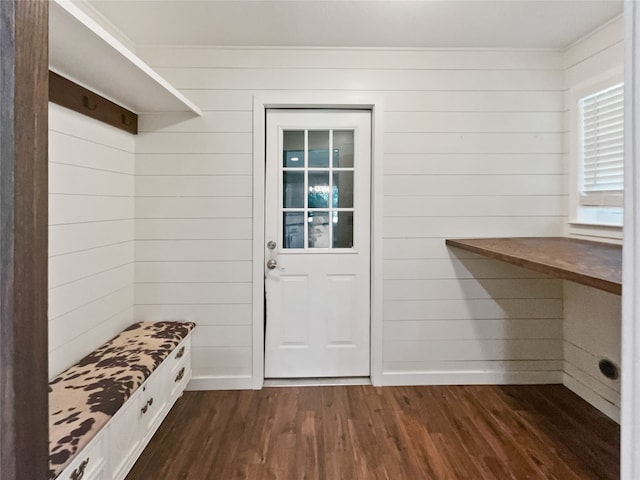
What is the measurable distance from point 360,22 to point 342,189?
1058 millimetres

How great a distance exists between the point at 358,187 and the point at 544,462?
190cm

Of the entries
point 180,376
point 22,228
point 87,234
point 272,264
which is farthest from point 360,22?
point 180,376

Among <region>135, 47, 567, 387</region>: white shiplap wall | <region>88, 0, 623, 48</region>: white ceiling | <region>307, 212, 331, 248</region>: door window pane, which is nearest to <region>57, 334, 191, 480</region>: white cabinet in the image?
<region>135, 47, 567, 387</region>: white shiplap wall

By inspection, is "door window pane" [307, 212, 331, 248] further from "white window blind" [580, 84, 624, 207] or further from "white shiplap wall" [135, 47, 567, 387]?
"white window blind" [580, 84, 624, 207]

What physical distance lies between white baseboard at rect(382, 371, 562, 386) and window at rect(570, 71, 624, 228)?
111 centimetres

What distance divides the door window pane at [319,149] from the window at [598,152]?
1.70 metres

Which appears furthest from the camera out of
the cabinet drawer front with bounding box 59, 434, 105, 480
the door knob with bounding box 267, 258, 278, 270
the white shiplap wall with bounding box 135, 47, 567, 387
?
the door knob with bounding box 267, 258, 278, 270

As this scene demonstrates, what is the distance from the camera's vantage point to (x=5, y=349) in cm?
45

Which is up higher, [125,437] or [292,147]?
[292,147]

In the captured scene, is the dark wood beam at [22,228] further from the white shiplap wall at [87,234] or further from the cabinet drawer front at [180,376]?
the cabinet drawer front at [180,376]

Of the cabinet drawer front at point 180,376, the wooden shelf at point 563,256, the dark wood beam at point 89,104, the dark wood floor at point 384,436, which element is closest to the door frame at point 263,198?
the dark wood floor at point 384,436

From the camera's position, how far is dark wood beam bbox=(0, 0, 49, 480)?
44 centimetres

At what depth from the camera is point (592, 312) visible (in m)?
2.45

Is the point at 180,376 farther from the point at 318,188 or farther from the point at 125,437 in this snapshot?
the point at 318,188
